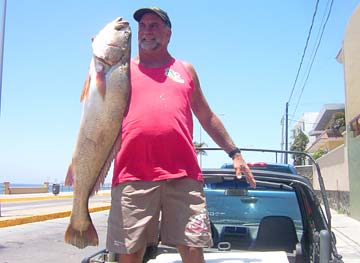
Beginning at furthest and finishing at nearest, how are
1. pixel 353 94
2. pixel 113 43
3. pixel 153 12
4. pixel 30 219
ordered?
pixel 353 94 → pixel 30 219 → pixel 153 12 → pixel 113 43

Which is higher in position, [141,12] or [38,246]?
[141,12]

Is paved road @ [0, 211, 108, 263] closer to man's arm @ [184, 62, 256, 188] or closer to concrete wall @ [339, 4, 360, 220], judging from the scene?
man's arm @ [184, 62, 256, 188]

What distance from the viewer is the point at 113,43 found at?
262cm

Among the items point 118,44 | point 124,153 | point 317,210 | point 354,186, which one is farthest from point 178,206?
point 354,186

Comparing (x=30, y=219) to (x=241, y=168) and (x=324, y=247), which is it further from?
(x=324, y=247)

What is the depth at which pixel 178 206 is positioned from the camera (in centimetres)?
292

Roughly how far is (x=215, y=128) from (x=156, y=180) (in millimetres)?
692

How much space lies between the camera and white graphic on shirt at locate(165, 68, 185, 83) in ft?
10.0

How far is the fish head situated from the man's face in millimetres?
413

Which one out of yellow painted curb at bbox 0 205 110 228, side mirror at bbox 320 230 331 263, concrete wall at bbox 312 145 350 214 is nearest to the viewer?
side mirror at bbox 320 230 331 263

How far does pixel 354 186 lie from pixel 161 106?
16.1 metres

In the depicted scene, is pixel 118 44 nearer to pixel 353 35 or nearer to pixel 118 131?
pixel 118 131

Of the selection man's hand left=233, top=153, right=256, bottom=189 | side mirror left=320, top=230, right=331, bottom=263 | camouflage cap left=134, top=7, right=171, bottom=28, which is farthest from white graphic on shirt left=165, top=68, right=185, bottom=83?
side mirror left=320, top=230, right=331, bottom=263

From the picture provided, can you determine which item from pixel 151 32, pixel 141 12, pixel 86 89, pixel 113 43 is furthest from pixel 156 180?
pixel 141 12
